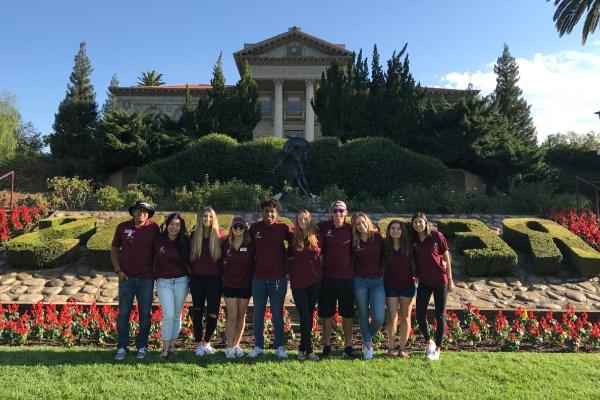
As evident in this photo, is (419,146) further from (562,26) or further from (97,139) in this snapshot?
(97,139)

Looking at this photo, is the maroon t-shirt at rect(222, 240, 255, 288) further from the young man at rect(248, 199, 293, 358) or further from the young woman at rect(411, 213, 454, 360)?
the young woman at rect(411, 213, 454, 360)

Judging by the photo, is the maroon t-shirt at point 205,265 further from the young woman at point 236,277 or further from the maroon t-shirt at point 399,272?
the maroon t-shirt at point 399,272

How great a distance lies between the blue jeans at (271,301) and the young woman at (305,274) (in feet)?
0.58

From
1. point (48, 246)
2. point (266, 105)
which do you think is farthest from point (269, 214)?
point (266, 105)

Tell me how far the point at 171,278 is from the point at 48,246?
197 inches

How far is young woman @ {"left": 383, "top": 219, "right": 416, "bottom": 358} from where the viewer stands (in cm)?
470

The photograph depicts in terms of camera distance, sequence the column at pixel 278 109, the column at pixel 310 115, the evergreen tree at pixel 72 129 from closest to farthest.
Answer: the evergreen tree at pixel 72 129 < the column at pixel 278 109 < the column at pixel 310 115

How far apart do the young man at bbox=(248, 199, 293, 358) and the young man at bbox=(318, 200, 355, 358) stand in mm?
421

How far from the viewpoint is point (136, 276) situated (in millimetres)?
4664

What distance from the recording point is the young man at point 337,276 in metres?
4.62

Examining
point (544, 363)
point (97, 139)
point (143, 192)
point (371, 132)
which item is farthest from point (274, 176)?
point (544, 363)

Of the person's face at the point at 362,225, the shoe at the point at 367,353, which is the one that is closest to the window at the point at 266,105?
the person's face at the point at 362,225

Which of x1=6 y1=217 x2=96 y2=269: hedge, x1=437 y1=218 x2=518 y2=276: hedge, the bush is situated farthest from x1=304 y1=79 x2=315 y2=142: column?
x1=6 y1=217 x2=96 y2=269: hedge

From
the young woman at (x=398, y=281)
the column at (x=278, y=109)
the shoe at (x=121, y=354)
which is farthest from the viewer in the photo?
the column at (x=278, y=109)
